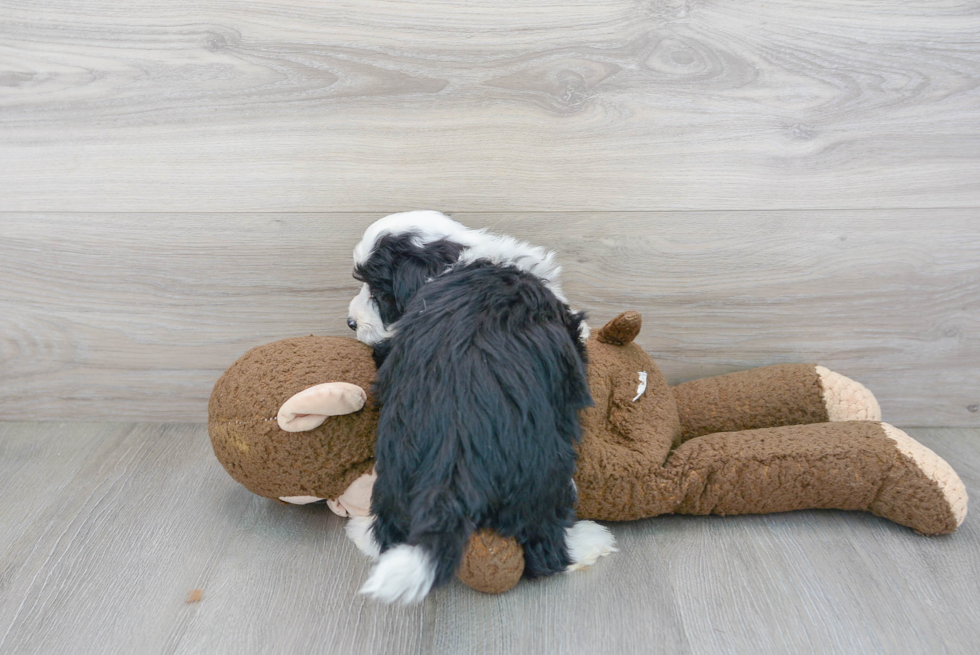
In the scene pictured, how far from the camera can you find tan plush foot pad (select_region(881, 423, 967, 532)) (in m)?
0.91

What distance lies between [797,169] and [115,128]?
111 cm

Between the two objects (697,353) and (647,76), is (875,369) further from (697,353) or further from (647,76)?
(647,76)

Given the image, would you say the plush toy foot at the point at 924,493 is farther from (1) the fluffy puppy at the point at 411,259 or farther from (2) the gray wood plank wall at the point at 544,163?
(1) the fluffy puppy at the point at 411,259

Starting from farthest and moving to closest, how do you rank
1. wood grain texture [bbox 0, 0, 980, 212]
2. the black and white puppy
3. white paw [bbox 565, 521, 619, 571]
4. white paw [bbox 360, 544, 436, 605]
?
wood grain texture [bbox 0, 0, 980, 212], white paw [bbox 565, 521, 619, 571], the black and white puppy, white paw [bbox 360, 544, 436, 605]

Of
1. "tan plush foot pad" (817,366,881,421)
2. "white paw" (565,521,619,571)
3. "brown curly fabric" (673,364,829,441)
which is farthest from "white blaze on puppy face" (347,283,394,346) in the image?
"tan plush foot pad" (817,366,881,421)

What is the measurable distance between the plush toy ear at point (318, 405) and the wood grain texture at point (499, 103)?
1.22ft

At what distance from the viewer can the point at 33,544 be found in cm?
97

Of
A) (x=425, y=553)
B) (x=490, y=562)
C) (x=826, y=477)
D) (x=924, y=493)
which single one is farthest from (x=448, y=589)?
(x=924, y=493)

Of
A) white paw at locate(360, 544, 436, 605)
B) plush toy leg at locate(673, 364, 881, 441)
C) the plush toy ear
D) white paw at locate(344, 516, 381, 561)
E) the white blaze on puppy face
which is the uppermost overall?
the white blaze on puppy face

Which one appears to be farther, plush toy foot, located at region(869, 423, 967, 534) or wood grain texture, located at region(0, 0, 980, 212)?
wood grain texture, located at region(0, 0, 980, 212)

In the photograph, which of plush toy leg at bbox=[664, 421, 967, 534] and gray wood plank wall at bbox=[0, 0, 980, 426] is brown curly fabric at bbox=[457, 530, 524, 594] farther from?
gray wood plank wall at bbox=[0, 0, 980, 426]

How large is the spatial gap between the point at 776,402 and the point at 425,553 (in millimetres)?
658

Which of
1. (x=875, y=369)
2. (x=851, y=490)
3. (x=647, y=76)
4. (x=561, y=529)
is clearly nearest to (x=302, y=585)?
(x=561, y=529)

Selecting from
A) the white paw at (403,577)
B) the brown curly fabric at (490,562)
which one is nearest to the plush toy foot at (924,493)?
the brown curly fabric at (490,562)
